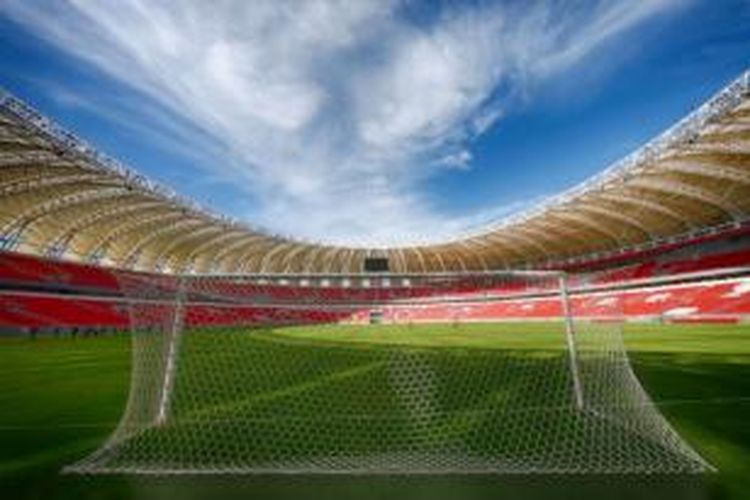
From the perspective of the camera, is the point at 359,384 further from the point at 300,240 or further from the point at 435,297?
the point at 300,240

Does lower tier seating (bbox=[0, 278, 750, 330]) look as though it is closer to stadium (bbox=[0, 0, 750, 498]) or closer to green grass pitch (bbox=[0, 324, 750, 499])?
stadium (bbox=[0, 0, 750, 498])

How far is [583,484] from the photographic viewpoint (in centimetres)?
501

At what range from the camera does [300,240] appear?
57062 millimetres

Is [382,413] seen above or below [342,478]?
above

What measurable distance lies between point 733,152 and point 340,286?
120 feet

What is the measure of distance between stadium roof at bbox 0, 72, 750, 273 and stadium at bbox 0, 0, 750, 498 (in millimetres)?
204

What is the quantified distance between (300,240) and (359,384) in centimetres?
4605

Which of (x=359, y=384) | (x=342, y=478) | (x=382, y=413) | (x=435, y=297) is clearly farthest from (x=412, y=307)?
(x=342, y=478)

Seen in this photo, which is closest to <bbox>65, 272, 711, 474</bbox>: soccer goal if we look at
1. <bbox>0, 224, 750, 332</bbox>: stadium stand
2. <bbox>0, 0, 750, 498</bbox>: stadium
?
<bbox>0, 0, 750, 498</bbox>: stadium

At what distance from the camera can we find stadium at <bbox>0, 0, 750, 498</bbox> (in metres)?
5.43

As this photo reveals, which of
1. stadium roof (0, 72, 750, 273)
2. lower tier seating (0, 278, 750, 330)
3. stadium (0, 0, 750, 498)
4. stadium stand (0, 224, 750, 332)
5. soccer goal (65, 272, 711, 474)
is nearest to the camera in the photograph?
stadium (0, 0, 750, 498)

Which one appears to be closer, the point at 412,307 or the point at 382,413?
the point at 382,413

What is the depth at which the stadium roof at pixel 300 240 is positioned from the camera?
26609 mm

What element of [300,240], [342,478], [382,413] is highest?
[300,240]
